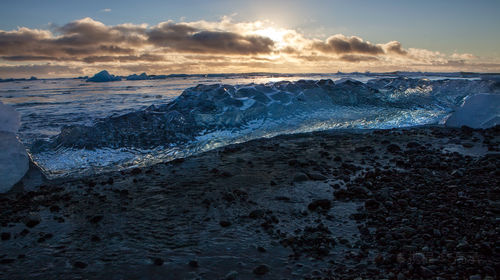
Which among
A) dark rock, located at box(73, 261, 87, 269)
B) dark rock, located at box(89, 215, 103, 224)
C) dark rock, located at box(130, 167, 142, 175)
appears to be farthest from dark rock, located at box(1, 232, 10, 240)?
dark rock, located at box(130, 167, 142, 175)

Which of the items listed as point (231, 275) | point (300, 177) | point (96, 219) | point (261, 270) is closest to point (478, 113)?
point (300, 177)

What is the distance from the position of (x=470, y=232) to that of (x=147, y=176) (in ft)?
14.0

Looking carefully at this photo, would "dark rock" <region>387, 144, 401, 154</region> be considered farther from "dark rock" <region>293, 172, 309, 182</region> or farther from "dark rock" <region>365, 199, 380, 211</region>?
"dark rock" <region>365, 199, 380, 211</region>

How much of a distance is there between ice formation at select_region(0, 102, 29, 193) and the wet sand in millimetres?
272

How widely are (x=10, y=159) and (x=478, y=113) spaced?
11.2 m

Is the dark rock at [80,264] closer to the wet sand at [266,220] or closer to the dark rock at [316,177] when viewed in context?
the wet sand at [266,220]

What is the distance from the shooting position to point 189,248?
2.94 metres

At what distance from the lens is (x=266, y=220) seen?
3455 mm

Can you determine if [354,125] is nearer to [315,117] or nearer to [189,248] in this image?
[315,117]

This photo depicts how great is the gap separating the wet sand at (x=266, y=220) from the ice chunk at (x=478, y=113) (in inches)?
139

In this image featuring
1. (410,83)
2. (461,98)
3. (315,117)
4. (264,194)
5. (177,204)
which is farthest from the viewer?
(410,83)

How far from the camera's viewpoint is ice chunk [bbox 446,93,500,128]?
28.2ft

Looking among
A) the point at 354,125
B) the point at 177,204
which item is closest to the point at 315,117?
the point at 354,125

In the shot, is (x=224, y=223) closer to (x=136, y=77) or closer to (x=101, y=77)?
(x=101, y=77)
